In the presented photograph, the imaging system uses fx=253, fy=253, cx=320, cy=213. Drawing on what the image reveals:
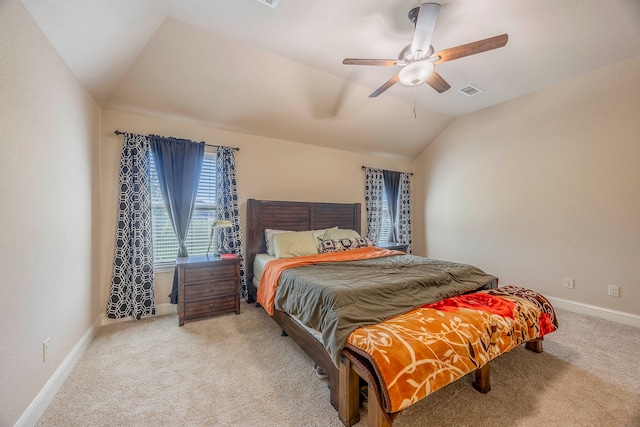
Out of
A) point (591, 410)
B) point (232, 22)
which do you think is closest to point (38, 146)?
point (232, 22)

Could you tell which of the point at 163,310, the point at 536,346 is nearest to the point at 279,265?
the point at 163,310

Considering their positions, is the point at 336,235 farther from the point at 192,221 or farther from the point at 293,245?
the point at 192,221

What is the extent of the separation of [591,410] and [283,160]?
12.8 feet

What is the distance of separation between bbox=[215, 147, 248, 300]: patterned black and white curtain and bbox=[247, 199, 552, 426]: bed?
0.54ft

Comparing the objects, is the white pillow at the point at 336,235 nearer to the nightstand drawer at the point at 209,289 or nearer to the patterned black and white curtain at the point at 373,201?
the patterned black and white curtain at the point at 373,201

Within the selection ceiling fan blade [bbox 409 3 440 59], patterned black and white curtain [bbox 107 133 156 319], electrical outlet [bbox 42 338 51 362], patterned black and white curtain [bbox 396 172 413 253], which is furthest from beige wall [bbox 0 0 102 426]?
patterned black and white curtain [bbox 396 172 413 253]

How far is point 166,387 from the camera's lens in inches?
71.2

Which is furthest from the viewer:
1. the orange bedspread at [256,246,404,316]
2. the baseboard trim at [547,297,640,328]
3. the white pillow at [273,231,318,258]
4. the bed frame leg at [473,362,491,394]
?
the white pillow at [273,231,318,258]

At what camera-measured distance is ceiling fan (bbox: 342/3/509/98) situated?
172cm

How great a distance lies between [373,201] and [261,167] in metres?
2.23

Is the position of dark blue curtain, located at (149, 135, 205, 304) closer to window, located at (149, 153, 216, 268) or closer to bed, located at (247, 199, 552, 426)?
window, located at (149, 153, 216, 268)

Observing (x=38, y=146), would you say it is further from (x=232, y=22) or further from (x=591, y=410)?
(x=591, y=410)

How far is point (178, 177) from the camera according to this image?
3.14 metres

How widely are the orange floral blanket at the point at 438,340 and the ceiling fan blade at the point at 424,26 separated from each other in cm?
198
